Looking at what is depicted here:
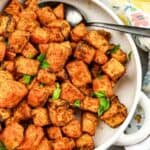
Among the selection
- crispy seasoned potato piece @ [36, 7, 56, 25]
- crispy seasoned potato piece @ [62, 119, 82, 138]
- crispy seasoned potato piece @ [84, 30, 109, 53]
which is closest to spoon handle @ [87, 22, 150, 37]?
crispy seasoned potato piece @ [84, 30, 109, 53]

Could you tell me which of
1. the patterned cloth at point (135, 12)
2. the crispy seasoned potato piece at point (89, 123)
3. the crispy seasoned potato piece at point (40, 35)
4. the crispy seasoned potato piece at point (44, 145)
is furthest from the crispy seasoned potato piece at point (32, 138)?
the patterned cloth at point (135, 12)

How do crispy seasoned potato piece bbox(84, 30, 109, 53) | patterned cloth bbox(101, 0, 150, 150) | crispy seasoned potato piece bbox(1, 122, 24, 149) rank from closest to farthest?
1. crispy seasoned potato piece bbox(1, 122, 24, 149)
2. crispy seasoned potato piece bbox(84, 30, 109, 53)
3. patterned cloth bbox(101, 0, 150, 150)

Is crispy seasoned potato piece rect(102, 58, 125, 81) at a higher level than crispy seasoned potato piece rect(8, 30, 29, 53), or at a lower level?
lower

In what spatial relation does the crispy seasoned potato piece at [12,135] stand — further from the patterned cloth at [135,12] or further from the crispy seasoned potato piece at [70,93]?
the patterned cloth at [135,12]

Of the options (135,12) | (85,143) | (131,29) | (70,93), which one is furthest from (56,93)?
(135,12)

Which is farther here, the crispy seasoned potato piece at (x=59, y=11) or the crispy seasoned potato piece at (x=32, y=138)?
the crispy seasoned potato piece at (x=59, y=11)

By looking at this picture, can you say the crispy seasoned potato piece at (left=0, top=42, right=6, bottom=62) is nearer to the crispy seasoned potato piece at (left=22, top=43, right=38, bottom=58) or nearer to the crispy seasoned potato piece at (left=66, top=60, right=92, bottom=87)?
the crispy seasoned potato piece at (left=22, top=43, right=38, bottom=58)

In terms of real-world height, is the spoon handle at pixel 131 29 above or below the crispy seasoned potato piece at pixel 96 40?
above
